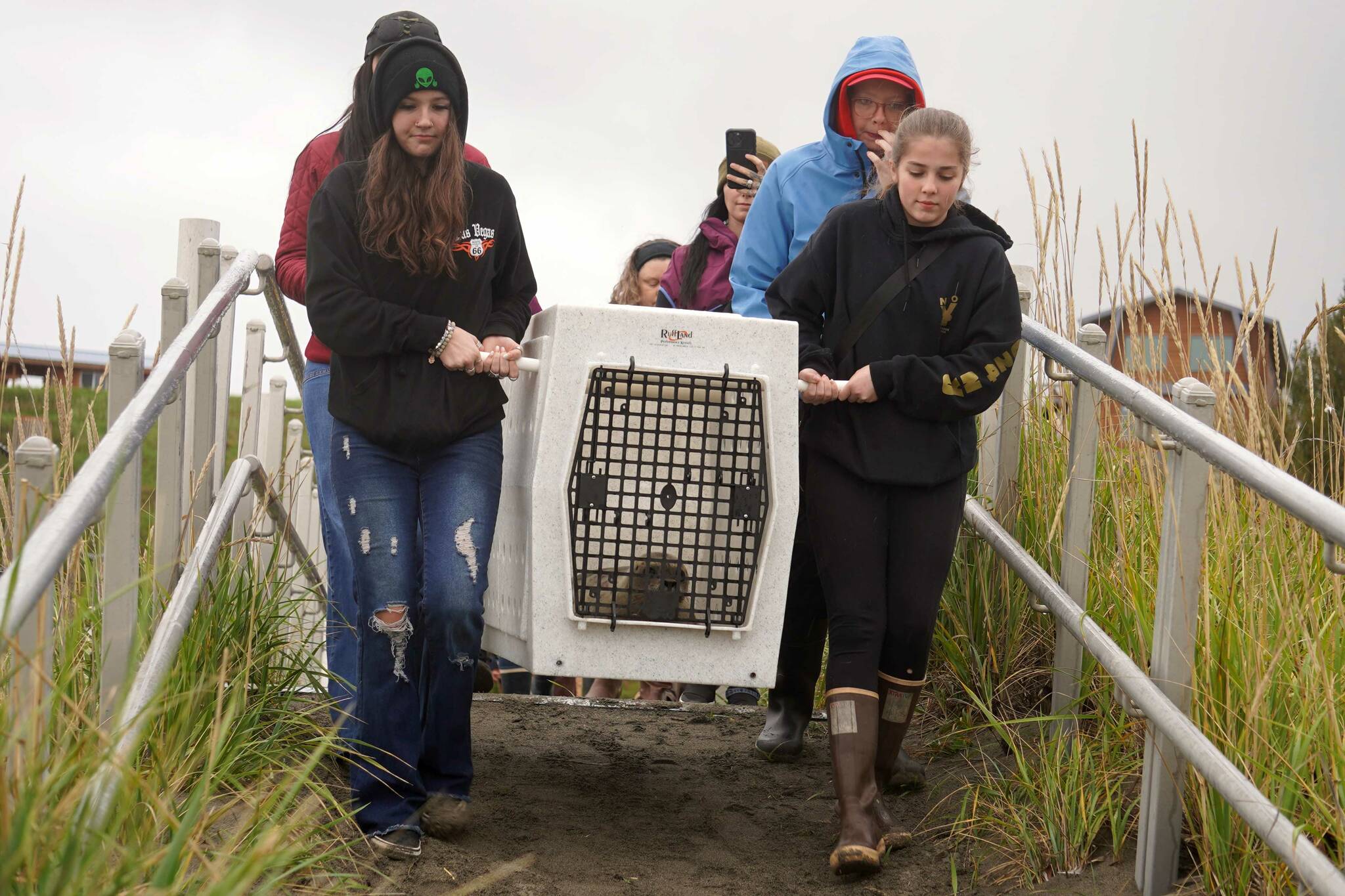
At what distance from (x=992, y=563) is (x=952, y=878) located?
116 centimetres

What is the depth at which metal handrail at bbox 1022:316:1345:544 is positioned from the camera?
2.25 m

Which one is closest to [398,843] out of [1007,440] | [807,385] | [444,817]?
[444,817]

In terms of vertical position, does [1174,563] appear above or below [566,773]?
above

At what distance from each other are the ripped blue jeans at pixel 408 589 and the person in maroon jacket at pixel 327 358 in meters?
0.51

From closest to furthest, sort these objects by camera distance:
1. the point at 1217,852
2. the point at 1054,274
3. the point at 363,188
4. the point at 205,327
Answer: the point at 1217,852, the point at 205,327, the point at 363,188, the point at 1054,274

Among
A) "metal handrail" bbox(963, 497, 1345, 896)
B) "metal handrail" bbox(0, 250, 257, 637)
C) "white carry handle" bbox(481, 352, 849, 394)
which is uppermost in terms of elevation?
"white carry handle" bbox(481, 352, 849, 394)

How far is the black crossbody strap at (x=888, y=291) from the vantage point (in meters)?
3.44

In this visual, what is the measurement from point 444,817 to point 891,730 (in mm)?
1033

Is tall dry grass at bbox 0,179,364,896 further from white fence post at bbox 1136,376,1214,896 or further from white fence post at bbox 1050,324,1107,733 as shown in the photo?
white fence post at bbox 1050,324,1107,733

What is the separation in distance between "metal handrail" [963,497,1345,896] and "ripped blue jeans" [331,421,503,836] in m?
1.32

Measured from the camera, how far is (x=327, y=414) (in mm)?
3842

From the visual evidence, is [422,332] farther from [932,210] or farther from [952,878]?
[952,878]

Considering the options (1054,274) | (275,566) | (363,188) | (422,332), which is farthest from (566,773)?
(1054,274)

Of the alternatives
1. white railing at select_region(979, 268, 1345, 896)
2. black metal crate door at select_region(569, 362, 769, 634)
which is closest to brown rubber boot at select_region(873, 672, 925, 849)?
white railing at select_region(979, 268, 1345, 896)
